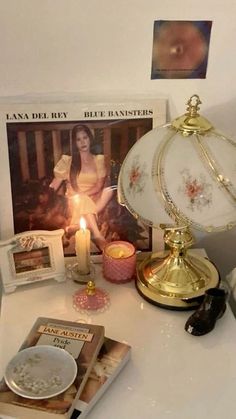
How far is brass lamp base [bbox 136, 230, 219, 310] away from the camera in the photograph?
111 cm

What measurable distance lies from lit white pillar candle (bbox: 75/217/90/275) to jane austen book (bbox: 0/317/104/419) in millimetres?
181

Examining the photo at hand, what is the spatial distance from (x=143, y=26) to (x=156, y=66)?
0.08 metres

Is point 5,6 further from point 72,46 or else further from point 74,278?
point 74,278

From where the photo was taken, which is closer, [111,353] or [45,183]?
[111,353]

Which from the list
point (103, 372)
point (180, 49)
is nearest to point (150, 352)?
point (103, 372)

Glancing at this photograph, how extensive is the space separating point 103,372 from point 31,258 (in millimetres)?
322

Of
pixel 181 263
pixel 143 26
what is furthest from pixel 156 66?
pixel 181 263

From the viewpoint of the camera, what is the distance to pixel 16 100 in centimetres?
112

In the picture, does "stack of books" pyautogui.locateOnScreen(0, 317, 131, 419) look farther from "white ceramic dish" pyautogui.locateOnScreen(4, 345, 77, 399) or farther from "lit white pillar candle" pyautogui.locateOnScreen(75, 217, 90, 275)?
"lit white pillar candle" pyautogui.locateOnScreen(75, 217, 90, 275)

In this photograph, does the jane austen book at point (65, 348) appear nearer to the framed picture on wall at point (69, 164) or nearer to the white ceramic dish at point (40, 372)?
the white ceramic dish at point (40, 372)

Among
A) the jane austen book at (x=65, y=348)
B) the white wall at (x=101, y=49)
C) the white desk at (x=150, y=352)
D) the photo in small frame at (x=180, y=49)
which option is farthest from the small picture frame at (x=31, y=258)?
the photo in small frame at (x=180, y=49)

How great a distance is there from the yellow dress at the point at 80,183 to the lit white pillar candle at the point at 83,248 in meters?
0.03

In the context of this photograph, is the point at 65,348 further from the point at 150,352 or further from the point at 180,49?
the point at 180,49

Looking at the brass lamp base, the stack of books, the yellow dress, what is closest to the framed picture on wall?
the yellow dress
